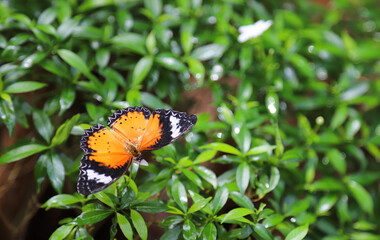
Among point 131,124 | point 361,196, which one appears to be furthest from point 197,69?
point 361,196

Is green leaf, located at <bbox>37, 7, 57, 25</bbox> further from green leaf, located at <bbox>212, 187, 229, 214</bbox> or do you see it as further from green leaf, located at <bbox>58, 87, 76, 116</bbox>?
green leaf, located at <bbox>212, 187, 229, 214</bbox>

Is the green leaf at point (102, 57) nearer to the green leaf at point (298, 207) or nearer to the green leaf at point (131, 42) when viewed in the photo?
the green leaf at point (131, 42)

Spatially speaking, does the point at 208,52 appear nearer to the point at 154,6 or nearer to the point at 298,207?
the point at 154,6

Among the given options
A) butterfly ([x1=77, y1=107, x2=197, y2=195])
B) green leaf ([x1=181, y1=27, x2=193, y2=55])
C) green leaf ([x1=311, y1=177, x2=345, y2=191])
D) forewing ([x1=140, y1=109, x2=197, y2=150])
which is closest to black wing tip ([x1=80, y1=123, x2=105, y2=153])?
butterfly ([x1=77, y1=107, x2=197, y2=195])

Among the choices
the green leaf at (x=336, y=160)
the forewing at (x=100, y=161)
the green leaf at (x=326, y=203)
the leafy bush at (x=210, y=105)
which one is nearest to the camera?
the forewing at (x=100, y=161)

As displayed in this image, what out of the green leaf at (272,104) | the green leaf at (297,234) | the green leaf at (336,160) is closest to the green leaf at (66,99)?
the green leaf at (272,104)

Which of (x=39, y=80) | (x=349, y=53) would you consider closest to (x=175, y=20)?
(x=39, y=80)

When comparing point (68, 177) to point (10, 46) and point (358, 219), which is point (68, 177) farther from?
point (358, 219)
